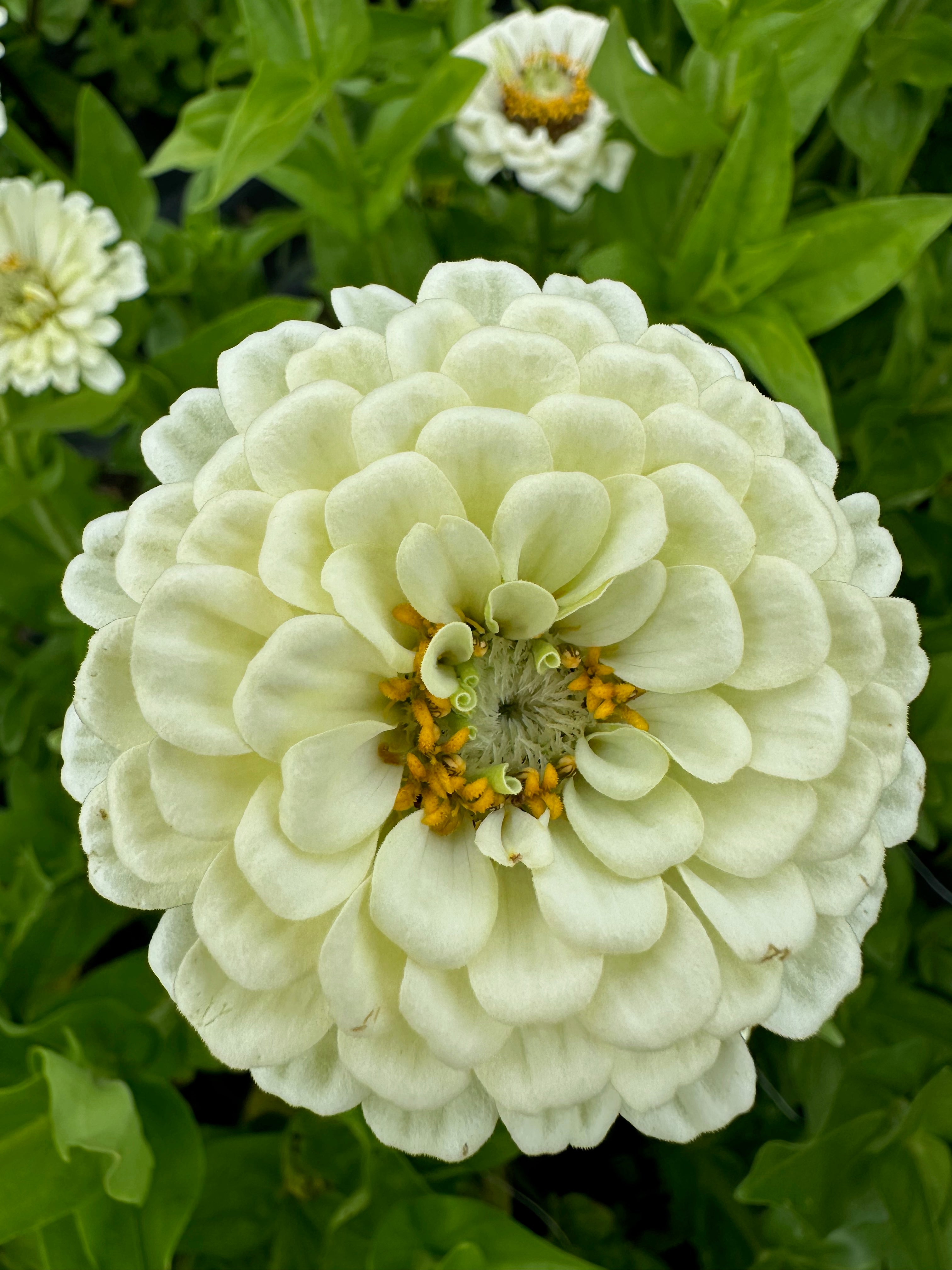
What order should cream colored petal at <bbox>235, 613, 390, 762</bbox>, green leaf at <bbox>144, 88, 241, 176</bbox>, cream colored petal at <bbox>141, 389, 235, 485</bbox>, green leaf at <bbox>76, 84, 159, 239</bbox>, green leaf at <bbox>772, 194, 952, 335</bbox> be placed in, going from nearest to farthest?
cream colored petal at <bbox>235, 613, 390, 762</bbox> → cream colored petal at <bbox>141, 389, 235, 485</bbox> → green leaf at <bbox>772, 194, 952, 335</bbox> → green leaf at <bbox>144, 88, 241, 176</bbox> → green leaf at <bbox>76, 84, 159, 239</bbox>

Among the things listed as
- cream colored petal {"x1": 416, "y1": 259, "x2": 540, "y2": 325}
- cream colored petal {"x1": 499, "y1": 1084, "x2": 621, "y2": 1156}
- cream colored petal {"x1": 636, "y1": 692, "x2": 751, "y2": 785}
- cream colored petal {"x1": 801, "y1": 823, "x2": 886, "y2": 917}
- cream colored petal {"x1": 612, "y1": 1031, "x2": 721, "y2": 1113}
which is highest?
cream colored petal {"x1": 416, "y1": 259, "x2": 540, "y2": 325}

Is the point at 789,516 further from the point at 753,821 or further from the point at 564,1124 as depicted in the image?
the point at 564,1124

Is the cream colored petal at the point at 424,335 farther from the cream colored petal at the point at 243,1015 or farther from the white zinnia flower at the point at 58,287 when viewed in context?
the white zinnia flower at the point at 58,287

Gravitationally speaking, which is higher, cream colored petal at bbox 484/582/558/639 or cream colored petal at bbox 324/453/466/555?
cream colored petal at bbox 324/453/466/555

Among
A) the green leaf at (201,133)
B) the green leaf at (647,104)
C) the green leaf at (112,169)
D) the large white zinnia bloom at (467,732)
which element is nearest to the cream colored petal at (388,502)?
the large white zinnia bloom at (467,732)

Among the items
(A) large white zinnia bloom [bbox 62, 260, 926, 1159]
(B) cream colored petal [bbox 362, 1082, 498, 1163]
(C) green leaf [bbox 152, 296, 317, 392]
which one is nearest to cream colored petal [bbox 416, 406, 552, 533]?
(A) large white zinnia bloom [bbox 62, 260, 926, 1159]

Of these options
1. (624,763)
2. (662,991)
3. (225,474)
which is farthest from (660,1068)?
(225,474)

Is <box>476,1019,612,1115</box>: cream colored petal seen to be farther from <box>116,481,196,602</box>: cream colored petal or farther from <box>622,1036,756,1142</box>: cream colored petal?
<box>116,481,196,602</box>: cream colored petal
